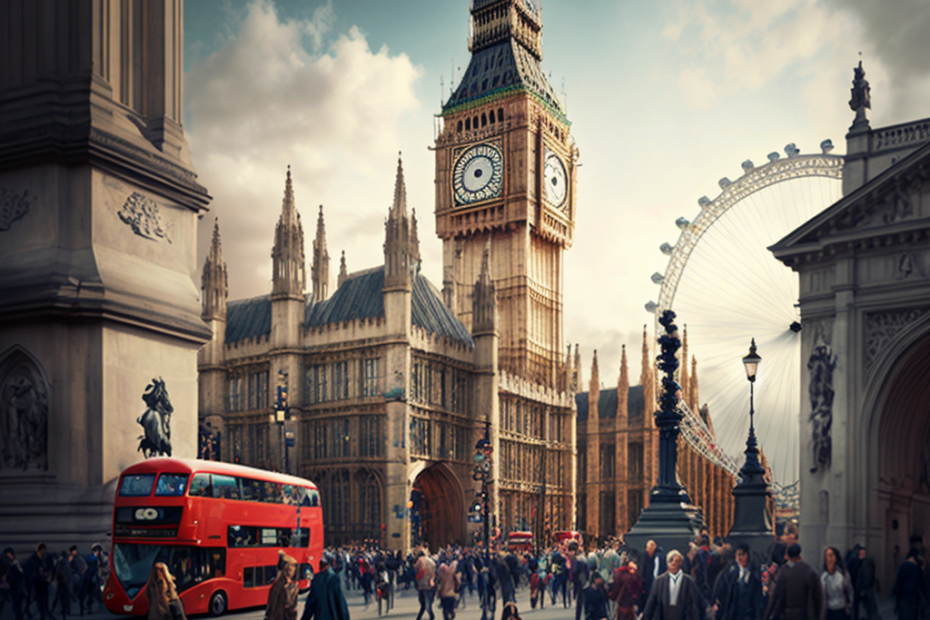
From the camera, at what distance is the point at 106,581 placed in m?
21.6

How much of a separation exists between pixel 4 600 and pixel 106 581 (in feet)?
6.73

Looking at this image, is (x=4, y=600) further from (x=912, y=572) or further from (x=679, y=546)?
(x=912, y=572)

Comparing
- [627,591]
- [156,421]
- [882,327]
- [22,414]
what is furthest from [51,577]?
[882,327]

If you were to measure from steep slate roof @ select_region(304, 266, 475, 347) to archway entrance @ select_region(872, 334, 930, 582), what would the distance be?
29.0 m

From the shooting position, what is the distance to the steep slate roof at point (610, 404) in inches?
3855

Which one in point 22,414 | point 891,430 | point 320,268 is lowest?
point 891,430

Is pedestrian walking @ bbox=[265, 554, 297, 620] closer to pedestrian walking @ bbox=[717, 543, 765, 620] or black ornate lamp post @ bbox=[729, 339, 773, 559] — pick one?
pedestrian walking @ bbox=[717, 543, 765, 620]

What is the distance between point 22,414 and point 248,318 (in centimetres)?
4074

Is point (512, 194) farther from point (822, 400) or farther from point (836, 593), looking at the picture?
point (836, 593)

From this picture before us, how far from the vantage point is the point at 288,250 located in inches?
2178

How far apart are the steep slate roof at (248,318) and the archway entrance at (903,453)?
37.8m

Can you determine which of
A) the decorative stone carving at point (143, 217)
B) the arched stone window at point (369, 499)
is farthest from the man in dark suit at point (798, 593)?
the arched stone window at point (369, 499)

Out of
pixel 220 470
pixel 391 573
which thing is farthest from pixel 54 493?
pixel 391 573

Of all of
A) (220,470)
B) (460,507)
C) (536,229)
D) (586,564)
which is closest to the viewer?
(220,470)
